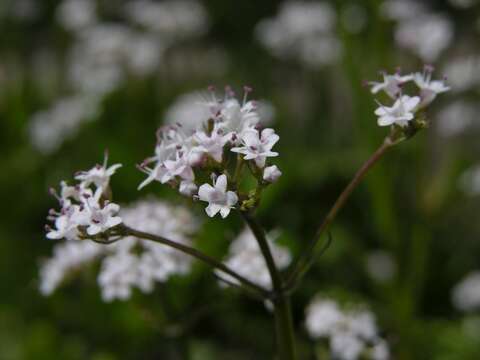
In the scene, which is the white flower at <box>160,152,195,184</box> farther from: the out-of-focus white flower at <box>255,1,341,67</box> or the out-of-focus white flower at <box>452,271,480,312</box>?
the out-of-focus white flower at <box>255,1,341,67</box>

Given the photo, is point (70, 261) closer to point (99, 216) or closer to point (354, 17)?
point (99, 216)

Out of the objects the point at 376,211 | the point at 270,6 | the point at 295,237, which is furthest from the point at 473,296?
the point at 270,6

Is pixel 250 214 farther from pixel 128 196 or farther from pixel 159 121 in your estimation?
pixel 159 121

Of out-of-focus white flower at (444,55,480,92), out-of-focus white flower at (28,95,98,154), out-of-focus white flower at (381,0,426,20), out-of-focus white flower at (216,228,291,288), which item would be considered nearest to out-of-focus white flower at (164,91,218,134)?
out-of-focus white flower at (28,95,98,154)

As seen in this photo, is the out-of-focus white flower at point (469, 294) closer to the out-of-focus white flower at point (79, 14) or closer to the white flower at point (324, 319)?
the white flower at point (324, 319)

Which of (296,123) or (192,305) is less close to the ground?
(296,123)

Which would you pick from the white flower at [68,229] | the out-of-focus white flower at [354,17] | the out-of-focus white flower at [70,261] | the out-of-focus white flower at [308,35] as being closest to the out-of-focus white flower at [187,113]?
the out-of-focus white flower at [308,35]

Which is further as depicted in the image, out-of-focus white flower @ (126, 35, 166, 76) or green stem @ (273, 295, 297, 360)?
out-of-focus white flower @ (126, 35, 166, 76)
